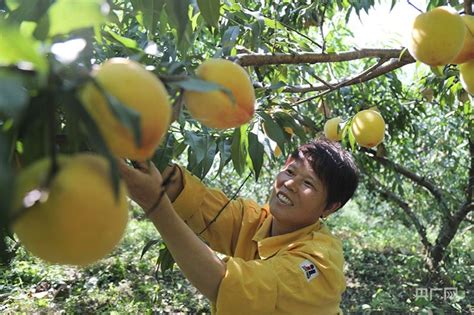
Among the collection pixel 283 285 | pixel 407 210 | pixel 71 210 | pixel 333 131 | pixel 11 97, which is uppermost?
pixel 11 97

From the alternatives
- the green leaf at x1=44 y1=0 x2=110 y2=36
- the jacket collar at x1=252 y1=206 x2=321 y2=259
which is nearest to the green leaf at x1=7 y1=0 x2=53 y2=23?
the green leaf at x1=44 y1=0 x2=110 y2=36

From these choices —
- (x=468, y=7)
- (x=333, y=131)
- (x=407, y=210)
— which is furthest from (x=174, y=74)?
(x=407, y=210)

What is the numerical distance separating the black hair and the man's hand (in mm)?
804

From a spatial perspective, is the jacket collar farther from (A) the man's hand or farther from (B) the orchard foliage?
(A) the man's hand

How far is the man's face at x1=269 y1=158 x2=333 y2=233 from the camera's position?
1776mm

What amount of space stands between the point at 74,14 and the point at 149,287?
482 centimetres

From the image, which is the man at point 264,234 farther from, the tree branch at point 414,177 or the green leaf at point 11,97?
the tree branch at point 414,177

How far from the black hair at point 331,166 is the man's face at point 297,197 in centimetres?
2

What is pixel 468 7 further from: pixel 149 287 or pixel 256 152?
pixel 149 287

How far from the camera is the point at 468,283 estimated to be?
5.72 m

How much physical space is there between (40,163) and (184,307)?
4.66 metres

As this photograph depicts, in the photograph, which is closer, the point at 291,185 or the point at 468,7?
the point at 468,7

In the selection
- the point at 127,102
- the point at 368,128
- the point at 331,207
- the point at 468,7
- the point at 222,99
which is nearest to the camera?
the point at 127,102

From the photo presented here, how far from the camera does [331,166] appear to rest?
1823 millimetres
